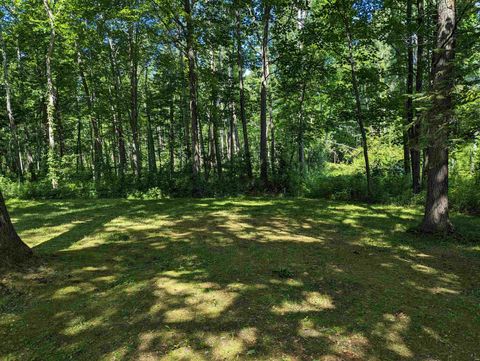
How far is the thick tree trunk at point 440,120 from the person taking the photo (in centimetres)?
672

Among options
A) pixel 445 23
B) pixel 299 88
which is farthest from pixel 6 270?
pixel 299 88

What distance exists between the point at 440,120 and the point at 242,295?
5.88 meters

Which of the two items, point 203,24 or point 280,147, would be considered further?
point 280,147

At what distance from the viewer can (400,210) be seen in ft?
37.2

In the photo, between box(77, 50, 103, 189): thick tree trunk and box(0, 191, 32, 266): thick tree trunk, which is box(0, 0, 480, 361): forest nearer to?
box(0, 191, 32, 266): thick tree trunk

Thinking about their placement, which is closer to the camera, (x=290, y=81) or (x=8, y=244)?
(x=8, y=244)

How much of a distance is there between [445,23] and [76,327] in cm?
927

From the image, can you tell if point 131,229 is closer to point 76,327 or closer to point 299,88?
point 76,327

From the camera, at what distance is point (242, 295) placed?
449cm

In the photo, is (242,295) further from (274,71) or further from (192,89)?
(274,71)

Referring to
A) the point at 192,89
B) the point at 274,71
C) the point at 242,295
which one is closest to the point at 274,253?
the point at 242,295

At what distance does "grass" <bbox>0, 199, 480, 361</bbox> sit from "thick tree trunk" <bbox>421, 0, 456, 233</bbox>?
660 millimetres

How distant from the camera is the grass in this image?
3.36 meters

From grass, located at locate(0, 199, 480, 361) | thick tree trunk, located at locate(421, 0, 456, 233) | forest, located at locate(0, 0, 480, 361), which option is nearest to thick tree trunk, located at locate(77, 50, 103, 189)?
forest, located at locate(0, 0, 480, 361)
